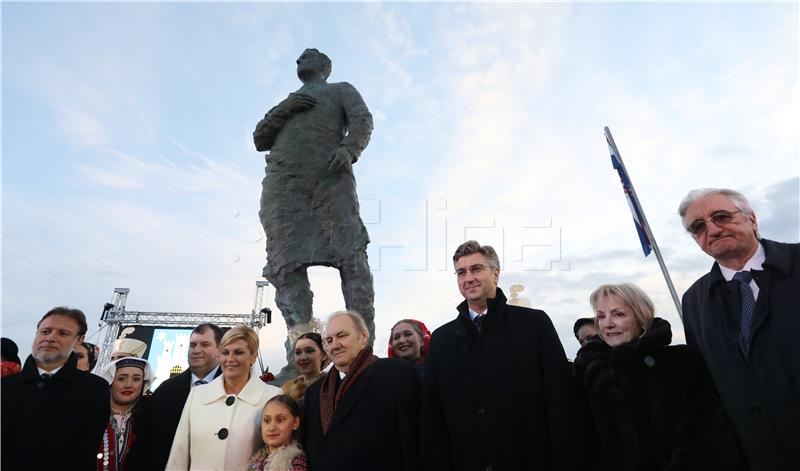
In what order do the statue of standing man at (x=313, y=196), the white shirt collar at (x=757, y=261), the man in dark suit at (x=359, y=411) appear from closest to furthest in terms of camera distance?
the white shirt collar at (x=757, y=261) < the man in dark suit at (x=359, y=411) < the statue of standing man at (x=313, y=196)

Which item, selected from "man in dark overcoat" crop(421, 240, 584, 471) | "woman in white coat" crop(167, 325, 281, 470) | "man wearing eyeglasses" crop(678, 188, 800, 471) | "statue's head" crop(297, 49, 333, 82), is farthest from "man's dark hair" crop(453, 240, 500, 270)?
"statue's head" crop(297, 49, 333, 82)

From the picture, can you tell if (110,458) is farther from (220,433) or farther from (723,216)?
(723,216)

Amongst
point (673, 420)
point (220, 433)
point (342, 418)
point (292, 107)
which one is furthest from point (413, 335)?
point (292, 107)

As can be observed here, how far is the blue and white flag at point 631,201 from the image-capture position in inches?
274

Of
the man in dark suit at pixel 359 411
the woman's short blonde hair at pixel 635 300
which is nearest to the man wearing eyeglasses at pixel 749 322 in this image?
the woman's short blonde hair at pixel 635 300

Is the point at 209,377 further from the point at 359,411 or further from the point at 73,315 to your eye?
the point at 359,411

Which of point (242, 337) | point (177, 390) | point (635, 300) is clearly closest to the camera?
point (635, 300)

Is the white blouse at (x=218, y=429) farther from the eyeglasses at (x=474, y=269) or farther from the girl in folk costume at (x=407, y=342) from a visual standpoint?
the eyeglasses at (x=474, y=269)

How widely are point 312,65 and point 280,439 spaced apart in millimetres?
5255

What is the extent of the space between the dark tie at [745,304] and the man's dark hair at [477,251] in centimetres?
121

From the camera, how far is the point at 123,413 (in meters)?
3.02

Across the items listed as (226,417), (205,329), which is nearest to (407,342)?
(226,417)

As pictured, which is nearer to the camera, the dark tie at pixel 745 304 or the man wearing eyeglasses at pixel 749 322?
the man wearing eyeglasses at pixel 749 322

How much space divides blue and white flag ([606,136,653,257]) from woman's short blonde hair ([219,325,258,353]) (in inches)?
227
